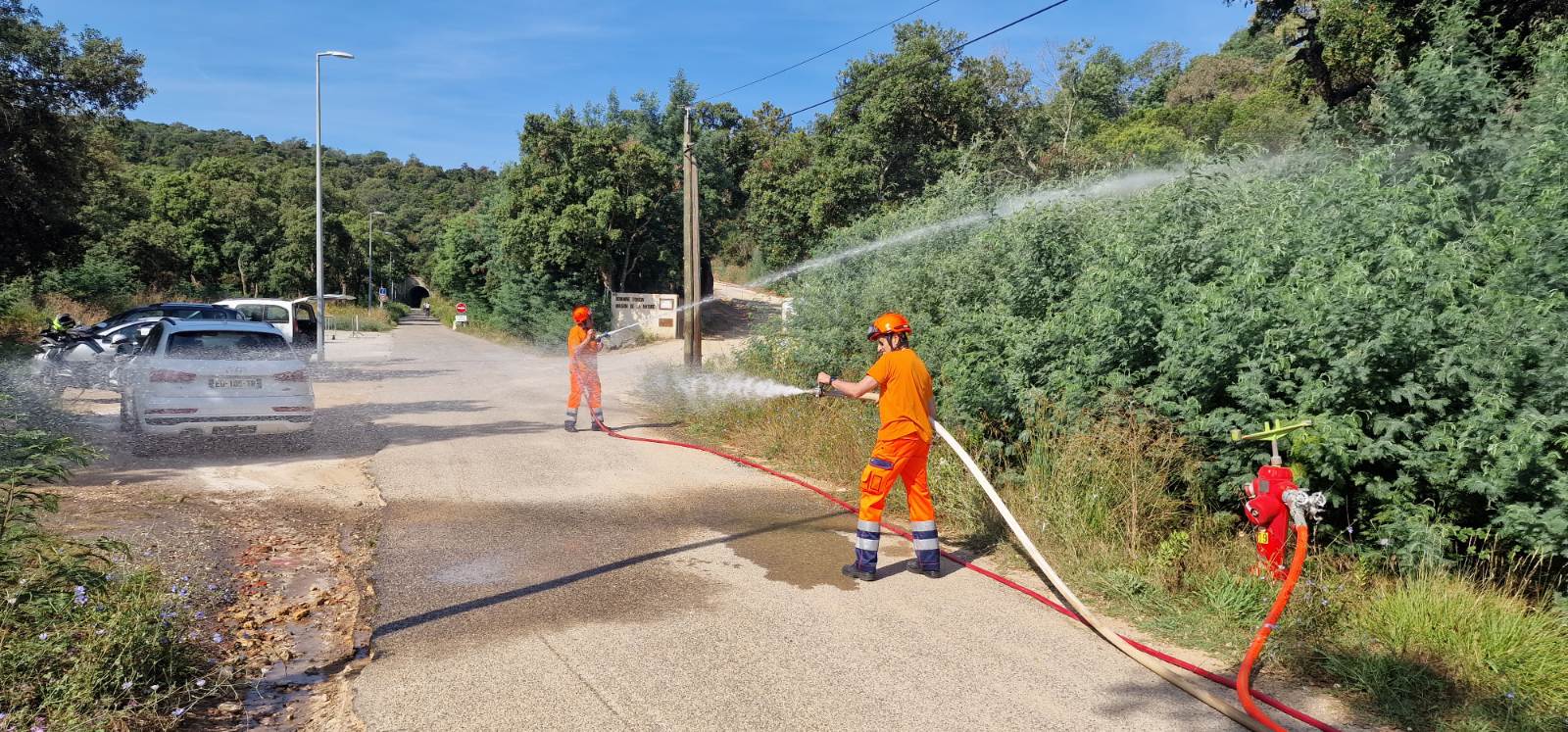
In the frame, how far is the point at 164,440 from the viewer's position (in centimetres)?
1061

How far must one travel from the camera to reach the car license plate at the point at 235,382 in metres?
10.0

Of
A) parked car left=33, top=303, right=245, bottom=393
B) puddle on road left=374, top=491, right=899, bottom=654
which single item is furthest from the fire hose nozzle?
parked car left=33, top=303, right=245, bottom=393

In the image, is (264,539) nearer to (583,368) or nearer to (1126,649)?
(583,368)

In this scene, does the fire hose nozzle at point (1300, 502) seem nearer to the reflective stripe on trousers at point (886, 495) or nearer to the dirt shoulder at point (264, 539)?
the reflective stripe on trousers at point (886, 495)

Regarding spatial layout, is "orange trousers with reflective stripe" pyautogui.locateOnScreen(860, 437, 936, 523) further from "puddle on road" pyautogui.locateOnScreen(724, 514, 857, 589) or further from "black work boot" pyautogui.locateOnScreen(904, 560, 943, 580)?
"puddle on road" pyautogui.locateOnScreen(724, 514, 857, 589)

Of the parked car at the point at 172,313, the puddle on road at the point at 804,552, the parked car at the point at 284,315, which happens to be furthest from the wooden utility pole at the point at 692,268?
the parked car at the point at 284,315

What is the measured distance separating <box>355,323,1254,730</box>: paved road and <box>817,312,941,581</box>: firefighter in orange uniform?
209 millimetres

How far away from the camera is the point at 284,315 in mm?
24188

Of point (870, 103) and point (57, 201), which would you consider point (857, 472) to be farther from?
point (870, 103)

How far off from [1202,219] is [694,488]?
490cm

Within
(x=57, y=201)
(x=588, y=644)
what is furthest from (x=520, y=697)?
(x=57, y=201)

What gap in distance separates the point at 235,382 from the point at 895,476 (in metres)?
7.80

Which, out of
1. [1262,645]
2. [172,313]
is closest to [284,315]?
[172,313]

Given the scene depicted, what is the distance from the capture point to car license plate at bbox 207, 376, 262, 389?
10000 millimetres
